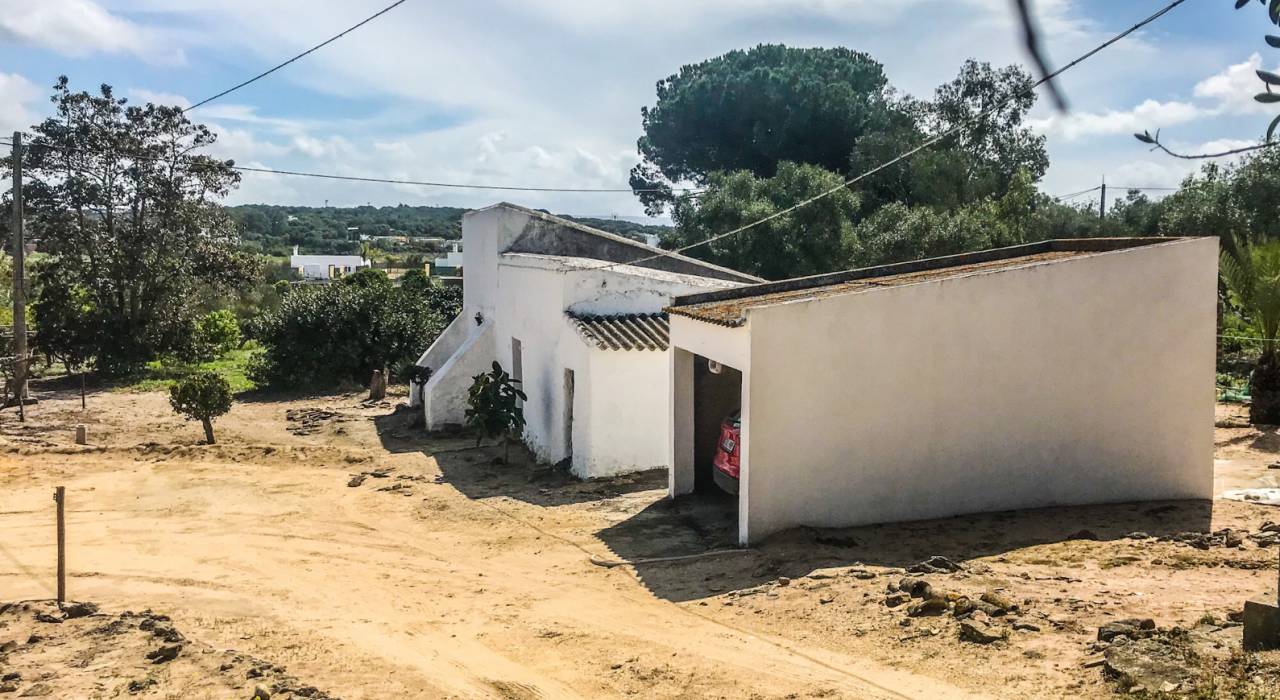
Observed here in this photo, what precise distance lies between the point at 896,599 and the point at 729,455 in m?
3.86

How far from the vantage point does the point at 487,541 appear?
38.9 feet

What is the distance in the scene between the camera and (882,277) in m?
13.6

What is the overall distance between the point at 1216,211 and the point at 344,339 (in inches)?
919

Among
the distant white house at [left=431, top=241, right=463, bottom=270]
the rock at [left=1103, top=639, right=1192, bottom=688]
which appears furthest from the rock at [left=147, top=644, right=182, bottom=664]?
the distant white house at [left=431, top=241, right=463, bottom=270]

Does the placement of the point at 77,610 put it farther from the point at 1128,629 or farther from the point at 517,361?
the point at 517,361

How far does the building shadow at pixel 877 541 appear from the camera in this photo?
938cm

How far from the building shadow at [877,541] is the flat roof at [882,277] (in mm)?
2573

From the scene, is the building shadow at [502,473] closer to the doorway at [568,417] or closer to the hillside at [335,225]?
the doorway at [568,417]

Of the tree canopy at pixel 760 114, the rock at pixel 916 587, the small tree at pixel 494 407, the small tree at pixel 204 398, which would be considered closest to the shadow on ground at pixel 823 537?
the rock at pixel 916 587

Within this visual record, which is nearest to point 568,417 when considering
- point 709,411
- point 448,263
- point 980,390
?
point 709,411

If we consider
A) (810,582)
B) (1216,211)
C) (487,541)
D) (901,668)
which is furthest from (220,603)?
(1216,211)

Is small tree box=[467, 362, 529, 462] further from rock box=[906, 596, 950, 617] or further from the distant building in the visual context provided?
the distant building

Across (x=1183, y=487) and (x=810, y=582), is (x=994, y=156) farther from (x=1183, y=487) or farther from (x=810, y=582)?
(x=810, y=582)

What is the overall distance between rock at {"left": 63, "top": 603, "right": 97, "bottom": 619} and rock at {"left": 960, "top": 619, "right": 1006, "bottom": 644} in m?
7.47
